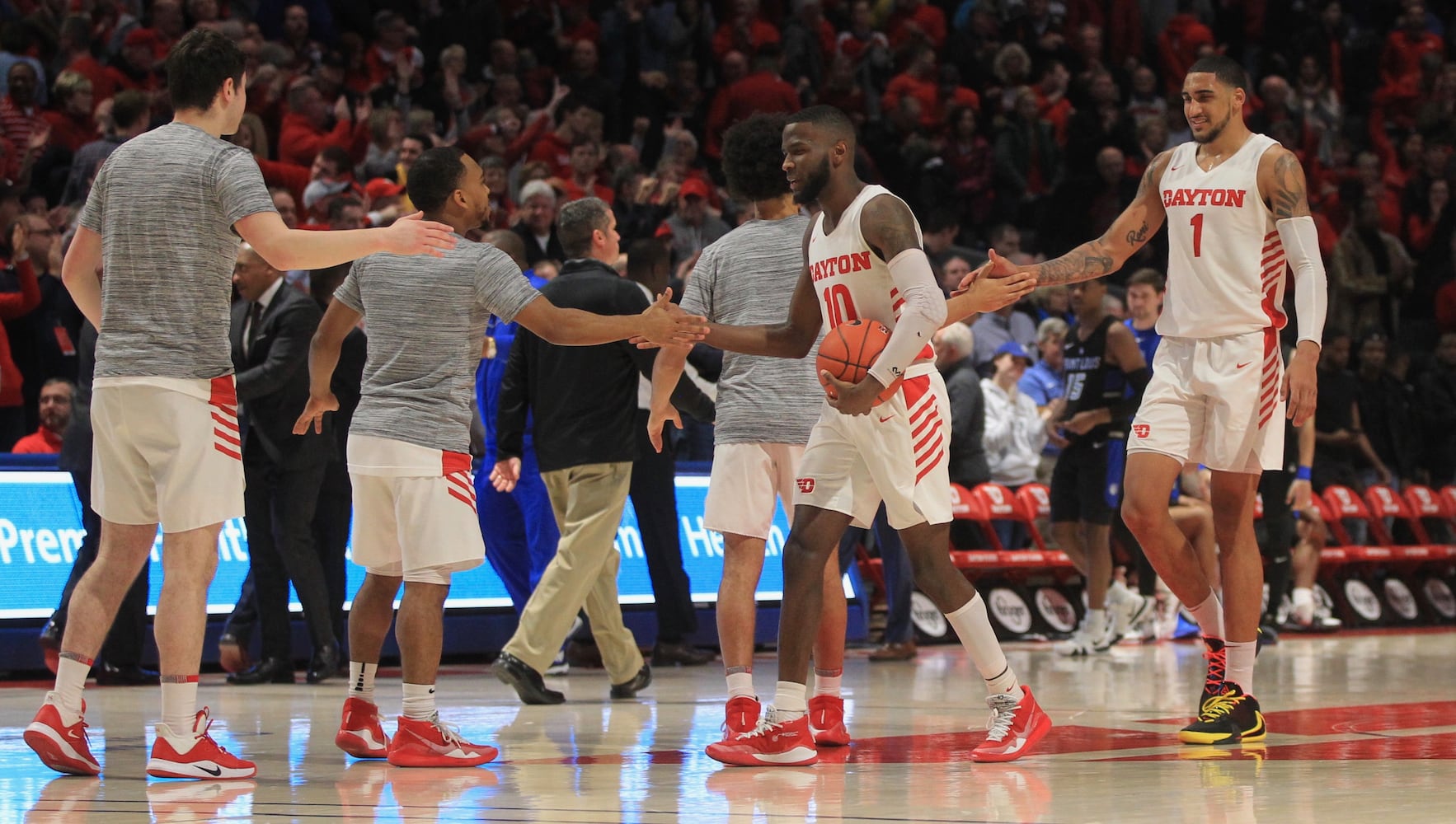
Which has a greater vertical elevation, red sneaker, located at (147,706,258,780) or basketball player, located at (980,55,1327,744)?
basketball player, located at (980,55,1327,744)

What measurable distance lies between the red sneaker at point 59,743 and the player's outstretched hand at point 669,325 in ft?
7.11

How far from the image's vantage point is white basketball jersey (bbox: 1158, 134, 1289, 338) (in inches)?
249

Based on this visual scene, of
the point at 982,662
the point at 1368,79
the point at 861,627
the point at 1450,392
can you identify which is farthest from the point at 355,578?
the point at 1368,79

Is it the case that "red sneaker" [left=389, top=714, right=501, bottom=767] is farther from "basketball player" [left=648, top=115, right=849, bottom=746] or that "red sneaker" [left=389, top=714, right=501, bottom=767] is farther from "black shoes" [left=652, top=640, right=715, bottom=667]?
"black shoes" [left=652, top=640, right=715, bottom=667]

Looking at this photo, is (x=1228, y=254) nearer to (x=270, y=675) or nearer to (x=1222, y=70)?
(x=1222, y=70)

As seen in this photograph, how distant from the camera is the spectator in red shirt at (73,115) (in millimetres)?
13055

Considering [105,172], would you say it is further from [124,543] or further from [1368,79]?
[1368,79]

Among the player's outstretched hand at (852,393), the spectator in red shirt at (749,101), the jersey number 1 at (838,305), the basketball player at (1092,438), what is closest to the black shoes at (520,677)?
the jersey number 1 at (838,305)

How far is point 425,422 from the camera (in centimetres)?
568

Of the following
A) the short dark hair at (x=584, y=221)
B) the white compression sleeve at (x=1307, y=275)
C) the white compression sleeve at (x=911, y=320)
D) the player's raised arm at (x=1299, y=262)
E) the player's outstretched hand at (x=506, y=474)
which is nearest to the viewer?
the white compression sleeve at (x=911, y=320)

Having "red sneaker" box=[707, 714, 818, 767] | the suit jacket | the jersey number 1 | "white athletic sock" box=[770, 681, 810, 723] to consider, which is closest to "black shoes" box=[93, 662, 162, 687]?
the suit jacket

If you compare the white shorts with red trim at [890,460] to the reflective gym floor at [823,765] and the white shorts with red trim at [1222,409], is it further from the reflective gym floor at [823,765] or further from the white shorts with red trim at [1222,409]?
the white shorts with red trim at [1222,409]

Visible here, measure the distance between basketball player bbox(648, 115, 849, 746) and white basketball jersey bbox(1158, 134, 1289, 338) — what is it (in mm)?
1414

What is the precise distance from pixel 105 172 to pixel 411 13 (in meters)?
12.0
